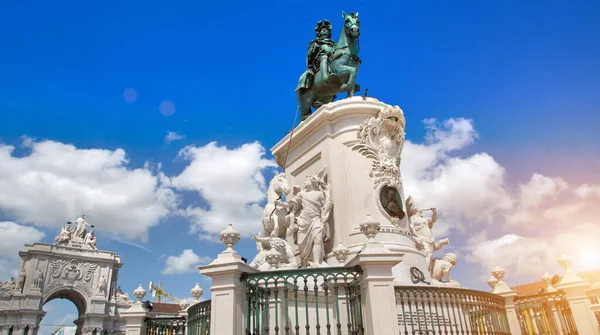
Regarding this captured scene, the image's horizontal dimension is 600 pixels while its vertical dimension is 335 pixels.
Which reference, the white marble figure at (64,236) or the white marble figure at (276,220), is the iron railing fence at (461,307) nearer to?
the white marble figure at (276,220)

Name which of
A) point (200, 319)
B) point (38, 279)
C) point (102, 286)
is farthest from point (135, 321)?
point (102, 286)

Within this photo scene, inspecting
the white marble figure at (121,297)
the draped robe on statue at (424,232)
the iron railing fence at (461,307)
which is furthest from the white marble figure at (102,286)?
the iron railing fence at (461,307)

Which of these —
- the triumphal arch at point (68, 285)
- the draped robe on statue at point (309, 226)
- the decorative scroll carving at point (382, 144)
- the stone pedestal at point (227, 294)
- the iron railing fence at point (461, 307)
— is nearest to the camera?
the stone pedestal at point (227, 294)

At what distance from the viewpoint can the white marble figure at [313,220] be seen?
10.3 meters

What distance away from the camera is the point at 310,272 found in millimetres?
6609

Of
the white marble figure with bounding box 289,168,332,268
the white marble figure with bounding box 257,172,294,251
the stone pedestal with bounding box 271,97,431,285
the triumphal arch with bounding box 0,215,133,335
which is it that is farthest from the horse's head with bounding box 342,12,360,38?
the triumphal arch with bounding box 0,215,133,335

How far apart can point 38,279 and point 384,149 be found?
48309mm

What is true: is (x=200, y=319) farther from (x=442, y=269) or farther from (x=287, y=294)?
(x=442, y=269)

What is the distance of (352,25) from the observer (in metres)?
13.6

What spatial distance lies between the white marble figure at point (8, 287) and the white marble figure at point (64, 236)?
232 inches

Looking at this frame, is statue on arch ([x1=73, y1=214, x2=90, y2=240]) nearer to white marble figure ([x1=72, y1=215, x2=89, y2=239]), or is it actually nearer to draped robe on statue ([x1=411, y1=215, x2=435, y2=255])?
white marble figure ([x1=72, y1=215, x2=89, y2=239])

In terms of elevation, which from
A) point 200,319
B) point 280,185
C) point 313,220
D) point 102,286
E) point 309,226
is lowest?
point 200,319

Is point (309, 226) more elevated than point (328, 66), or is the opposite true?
point (328, 66)

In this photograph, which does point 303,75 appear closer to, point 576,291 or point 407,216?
point 407,216
